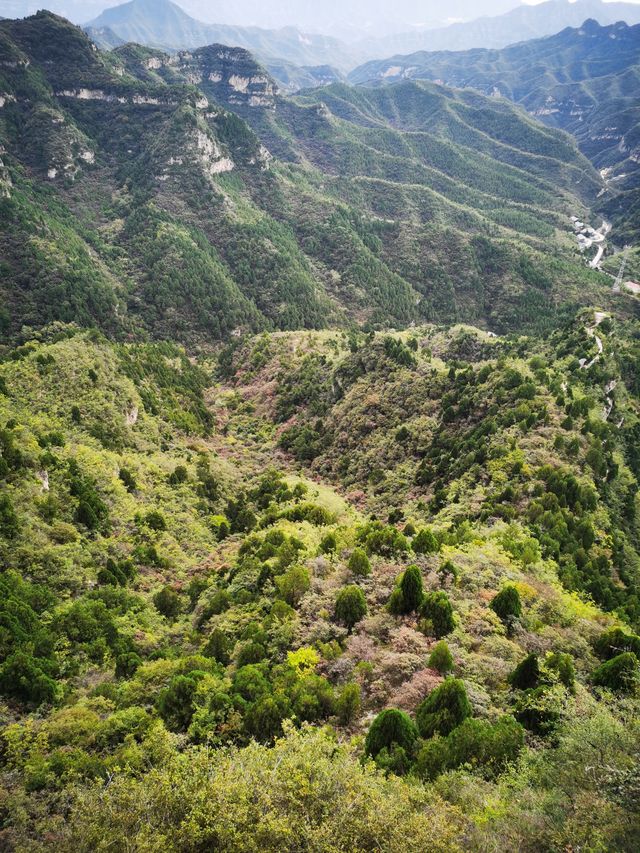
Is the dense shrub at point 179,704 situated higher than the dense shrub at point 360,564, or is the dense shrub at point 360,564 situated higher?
→ the dense shrub at point 360,564

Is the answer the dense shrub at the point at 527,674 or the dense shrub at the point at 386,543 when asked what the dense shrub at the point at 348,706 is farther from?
the dense shrub at the point at 386,543

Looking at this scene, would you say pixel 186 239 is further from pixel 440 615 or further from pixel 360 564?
pixel 440 615

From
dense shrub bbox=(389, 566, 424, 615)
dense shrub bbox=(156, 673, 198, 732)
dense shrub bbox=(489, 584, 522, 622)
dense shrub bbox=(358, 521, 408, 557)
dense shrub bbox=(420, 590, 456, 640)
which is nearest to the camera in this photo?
dense shrub bbox=(156, 673, 198, 732)

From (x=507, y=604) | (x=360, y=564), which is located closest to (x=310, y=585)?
(x=360, y=564)

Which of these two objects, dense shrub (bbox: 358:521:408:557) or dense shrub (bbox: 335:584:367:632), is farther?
dense shrub (bbox: 358:521:408:557)

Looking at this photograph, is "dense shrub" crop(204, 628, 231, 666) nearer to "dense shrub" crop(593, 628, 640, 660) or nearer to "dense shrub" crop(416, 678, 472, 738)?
"dense shrub" crop(416, 678, 472, 738)

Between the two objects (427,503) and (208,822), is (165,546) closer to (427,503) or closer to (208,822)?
(427,503)

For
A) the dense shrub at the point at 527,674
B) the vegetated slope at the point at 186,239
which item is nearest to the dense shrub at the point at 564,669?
the dense shrub at the point at 527,674

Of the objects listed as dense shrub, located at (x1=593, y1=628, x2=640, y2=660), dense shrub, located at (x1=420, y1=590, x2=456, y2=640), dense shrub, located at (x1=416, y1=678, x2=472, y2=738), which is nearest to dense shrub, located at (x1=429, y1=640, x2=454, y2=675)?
dense shrub, located at (x1=420, y1=590, x2=456, y2=640)
